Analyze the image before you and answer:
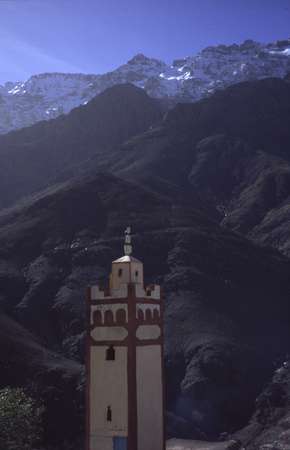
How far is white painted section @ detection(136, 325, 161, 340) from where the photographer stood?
24992 mm

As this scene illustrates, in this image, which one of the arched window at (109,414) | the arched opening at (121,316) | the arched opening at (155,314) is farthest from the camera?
the arched opening at (155,314)

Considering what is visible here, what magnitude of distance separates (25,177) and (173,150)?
39.8 metres

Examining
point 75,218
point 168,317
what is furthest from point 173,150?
point 168,317

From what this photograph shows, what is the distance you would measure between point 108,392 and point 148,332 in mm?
2616

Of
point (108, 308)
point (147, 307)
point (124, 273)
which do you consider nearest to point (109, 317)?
Result: point (108, 308)

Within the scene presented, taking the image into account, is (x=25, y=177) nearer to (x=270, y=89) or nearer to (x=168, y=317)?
(x=270, y=89)

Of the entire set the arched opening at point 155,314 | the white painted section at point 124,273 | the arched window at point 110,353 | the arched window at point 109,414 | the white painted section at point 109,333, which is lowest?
the arched window at point 109,414

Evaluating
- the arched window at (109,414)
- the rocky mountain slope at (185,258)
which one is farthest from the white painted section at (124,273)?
the rocky mountain slope at (185,258)

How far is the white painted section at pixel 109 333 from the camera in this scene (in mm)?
24641

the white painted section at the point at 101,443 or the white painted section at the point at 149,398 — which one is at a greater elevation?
the white painted section at the point at 149,398

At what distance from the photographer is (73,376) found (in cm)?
6247

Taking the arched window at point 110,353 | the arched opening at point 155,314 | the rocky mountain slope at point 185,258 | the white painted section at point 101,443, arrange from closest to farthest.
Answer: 1. the white painted section at point 101,443
2. the arched window at point 110,353
3. the arched opening at point 155,314
4. the rocky mountain slope at point 185,258

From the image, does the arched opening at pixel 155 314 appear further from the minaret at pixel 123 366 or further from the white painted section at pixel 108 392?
the white painted section at pixel 108 392

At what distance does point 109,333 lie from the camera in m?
24.9
